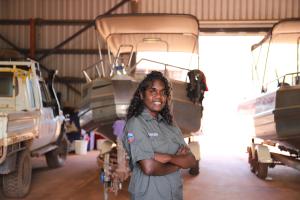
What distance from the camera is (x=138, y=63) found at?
6066 millimetres

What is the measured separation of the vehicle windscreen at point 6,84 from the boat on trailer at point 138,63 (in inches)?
45.6

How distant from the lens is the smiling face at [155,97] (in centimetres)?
223

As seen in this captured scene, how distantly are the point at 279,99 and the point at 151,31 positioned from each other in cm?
231

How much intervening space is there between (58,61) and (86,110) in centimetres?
711

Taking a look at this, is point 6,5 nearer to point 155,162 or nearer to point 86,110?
point 86,110

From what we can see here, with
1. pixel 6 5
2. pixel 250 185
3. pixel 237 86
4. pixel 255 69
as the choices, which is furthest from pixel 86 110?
pixel 237 86

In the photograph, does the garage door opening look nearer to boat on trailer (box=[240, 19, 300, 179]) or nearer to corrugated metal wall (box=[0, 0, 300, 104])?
corrugated metal wall (box=[0, 0, 300, 104])

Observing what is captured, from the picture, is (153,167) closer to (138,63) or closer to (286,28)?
(138,63)

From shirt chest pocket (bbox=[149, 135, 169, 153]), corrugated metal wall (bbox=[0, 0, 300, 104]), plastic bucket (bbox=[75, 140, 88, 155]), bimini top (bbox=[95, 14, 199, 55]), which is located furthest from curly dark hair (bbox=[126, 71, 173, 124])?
corrugated metal wall (bbox=[0, 0, 300, 104])

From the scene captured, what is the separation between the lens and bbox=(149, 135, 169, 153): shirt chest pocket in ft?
6.94

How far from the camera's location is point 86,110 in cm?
588

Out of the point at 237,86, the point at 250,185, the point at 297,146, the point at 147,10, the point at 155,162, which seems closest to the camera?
the point at 155,162

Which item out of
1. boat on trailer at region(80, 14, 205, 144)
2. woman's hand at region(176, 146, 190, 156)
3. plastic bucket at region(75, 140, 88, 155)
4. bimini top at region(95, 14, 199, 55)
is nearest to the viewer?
woman's hand at region(176, 146, 190, 156)

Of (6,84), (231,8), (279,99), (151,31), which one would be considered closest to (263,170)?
(279,99)
